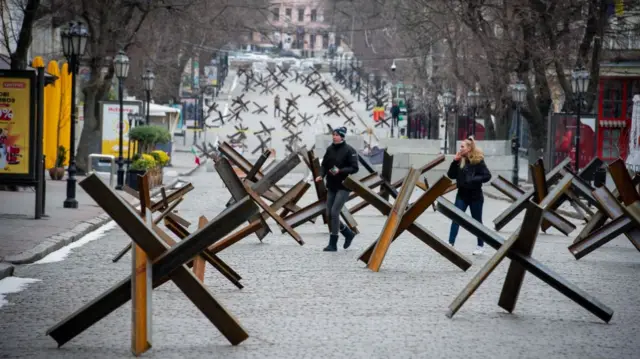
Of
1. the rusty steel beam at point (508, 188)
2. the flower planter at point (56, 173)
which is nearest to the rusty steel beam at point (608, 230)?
the rusty steel beam at point (508, 188)

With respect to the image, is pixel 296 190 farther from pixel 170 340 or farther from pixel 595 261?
pixel 170 340

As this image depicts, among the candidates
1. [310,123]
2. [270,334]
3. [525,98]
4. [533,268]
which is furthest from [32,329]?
[310,123]

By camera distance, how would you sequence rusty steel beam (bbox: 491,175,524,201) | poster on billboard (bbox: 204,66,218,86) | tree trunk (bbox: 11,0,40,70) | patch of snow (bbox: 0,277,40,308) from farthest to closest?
poster on billboard (bbox: 204,66,218,86) < tree trunk (bbox: 11,0,40,70) < rusty steel beam (bbox: 491,175,524,201) < patch of snow (bbox: 0,277,40,308)

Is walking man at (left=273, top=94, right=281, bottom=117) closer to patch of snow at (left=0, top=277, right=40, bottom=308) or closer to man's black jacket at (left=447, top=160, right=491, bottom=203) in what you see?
man's black jacket at (left=447, top=160, right=491, bottom=203)

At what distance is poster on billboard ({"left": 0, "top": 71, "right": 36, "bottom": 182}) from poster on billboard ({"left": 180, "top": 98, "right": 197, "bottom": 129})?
50.5 m

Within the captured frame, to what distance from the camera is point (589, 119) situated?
36.6 metres

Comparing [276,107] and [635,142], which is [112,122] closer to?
[635,142]

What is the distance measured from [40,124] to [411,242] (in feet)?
21.2

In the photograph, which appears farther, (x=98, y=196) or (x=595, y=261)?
(x=595, y=261)

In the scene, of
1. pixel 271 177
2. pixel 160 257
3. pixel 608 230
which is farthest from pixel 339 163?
pixel 160 257

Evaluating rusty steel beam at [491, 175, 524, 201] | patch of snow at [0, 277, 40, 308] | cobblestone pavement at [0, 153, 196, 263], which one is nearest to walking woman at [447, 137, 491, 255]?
rusty steel beam at [491, 175, 524, 201]

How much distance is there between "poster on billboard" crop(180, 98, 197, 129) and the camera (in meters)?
73.5

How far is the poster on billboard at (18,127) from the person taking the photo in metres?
20.3

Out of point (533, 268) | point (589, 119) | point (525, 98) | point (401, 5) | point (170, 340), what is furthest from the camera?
point (401, 5)
